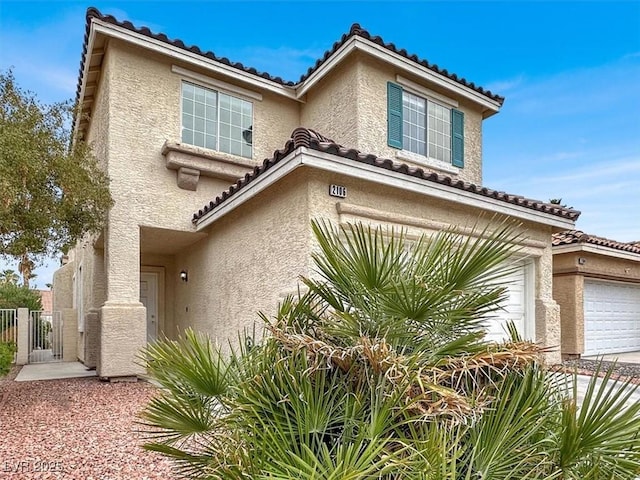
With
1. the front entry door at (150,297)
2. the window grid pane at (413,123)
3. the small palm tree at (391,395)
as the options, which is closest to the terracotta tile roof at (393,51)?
the window grid pane at (413,123)

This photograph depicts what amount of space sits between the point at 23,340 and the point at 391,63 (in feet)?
56.8

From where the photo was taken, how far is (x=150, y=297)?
58.1 ft

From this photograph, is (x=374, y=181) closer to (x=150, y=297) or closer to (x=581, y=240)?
(x=581, y=240)

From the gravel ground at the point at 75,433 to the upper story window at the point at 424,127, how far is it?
1052 cm

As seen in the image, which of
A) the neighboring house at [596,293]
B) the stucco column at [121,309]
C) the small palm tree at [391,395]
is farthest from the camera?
the neighboring house at [596,293]

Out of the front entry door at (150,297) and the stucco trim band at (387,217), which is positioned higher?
the stucco trim band at (387,217)

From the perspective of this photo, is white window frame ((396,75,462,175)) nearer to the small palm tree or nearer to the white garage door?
the white garage door

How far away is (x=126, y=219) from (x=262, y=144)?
16.9 ft

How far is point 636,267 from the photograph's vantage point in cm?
1891

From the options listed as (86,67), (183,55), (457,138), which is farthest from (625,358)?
(86,67)

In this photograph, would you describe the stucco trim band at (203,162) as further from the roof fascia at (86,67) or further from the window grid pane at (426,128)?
the window grid pane at (426,128)

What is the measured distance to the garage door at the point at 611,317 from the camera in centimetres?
1703

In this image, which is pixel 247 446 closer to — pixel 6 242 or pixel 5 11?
pixel 6 242

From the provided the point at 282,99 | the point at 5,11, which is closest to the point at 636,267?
the point at 282,99
